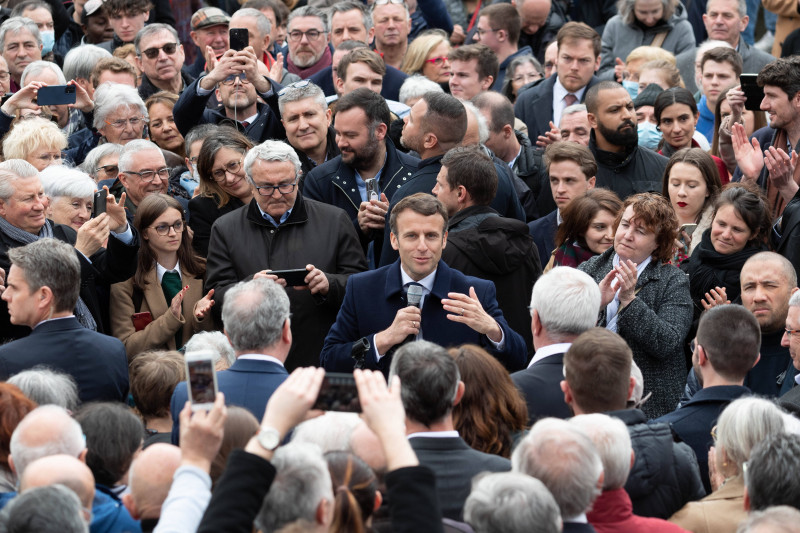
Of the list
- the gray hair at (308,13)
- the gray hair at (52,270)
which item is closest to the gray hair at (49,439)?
the gray hair at (52,270)

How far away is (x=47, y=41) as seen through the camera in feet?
34.8

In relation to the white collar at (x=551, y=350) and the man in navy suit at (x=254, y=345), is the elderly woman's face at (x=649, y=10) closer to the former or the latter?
the white collar at (x=551, y=350)

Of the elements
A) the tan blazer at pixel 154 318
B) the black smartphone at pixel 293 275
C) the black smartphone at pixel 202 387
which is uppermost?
the black smartphone at pixel 202 387

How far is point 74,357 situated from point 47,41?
623cm

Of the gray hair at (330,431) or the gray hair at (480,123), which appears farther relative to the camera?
the gray hair at (480,123)

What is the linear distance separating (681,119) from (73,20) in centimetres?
652

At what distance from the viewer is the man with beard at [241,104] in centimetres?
787

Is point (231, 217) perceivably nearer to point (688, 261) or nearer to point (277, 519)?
point (688, 261)

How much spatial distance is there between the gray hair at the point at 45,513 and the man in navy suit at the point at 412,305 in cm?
236

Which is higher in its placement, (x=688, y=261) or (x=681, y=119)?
(x=681, y=119)

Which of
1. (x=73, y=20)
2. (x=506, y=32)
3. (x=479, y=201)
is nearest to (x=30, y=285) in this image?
(x=479, y=201)

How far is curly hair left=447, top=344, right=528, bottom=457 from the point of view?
423 cm

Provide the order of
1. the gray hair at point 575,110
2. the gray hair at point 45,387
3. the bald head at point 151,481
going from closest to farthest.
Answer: the bald head at point 151,481
the gray hair at point 45,387
the gray hair at point 575,110

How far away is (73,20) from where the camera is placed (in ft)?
38.3
